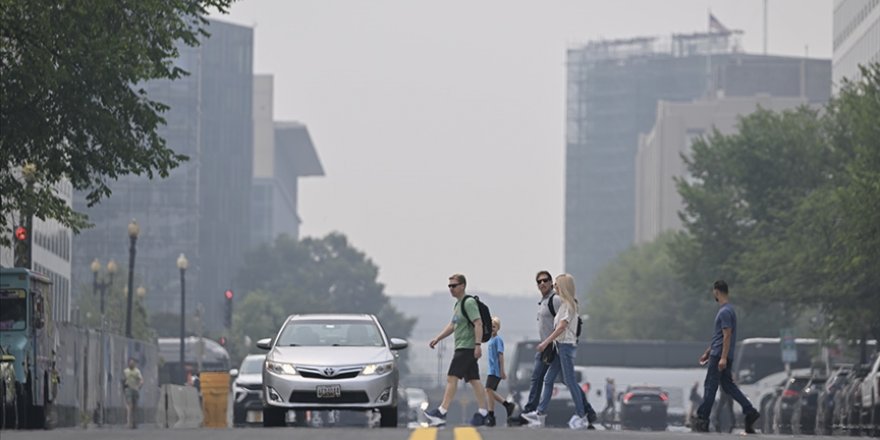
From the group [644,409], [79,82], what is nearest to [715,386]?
[79,82]

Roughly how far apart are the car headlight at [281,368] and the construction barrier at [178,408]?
50.4 ft

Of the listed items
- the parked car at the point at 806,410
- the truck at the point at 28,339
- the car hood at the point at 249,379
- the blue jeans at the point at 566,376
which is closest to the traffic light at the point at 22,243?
A: the car hood at the point at 249,379

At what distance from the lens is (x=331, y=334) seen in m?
31.0

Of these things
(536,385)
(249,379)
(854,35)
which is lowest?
(249,379)

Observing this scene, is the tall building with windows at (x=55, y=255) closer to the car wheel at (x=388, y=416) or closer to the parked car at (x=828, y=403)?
the parked car at (x=828, y=403)

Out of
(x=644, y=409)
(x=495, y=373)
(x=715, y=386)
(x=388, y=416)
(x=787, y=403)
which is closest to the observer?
(x=715, y=386)

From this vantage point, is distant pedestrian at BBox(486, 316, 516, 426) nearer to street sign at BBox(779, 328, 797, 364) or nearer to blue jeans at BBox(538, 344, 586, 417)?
blue jeans at BBox(538, 344, 586, 417)

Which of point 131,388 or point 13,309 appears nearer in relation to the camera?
point 13,309

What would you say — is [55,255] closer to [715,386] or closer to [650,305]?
[650,305]

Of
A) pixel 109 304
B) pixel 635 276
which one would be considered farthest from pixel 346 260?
pixel 109 304

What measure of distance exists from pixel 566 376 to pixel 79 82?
1043cm

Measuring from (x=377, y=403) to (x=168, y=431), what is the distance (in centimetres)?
577

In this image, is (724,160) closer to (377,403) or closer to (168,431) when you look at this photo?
(377,403)

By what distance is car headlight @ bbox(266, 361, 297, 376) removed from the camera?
30.1 m
